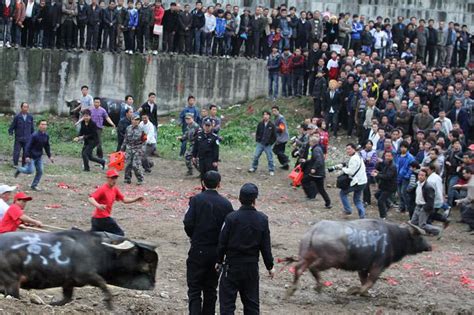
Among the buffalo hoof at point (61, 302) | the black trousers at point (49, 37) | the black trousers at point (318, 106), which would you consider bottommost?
the buffalo hoof at point (61, 302)

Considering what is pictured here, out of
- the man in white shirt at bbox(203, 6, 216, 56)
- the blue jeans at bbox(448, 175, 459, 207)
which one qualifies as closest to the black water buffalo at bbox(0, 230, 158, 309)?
the blue jeans at bbox(448, 175, 459, 207)

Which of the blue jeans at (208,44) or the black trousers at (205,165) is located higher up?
the blue jeans at (208,44)

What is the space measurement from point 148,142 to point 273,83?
7732 millimetres

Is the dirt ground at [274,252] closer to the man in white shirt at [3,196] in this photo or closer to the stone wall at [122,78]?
the man in white shirt at [3,196]

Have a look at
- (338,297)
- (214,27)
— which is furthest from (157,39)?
(338,297)

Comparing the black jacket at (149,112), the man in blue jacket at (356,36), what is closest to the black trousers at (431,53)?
the man in blue jacket at (356,36)

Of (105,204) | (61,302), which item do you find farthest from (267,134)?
(61,302)

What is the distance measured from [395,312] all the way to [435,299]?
1.13 m

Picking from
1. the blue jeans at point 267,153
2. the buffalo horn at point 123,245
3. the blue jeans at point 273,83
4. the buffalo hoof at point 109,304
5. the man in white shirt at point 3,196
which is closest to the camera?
the buffalo hoof at point 109,304

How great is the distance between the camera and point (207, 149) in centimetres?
2255

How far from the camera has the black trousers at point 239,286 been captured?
12.0 meters

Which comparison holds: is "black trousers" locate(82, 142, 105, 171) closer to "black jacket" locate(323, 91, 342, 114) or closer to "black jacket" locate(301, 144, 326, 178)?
"black jacket" locate(301, 144, 326, 178)

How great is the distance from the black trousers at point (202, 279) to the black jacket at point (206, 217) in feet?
0.37

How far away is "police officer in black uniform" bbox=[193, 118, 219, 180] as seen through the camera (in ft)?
73.9
